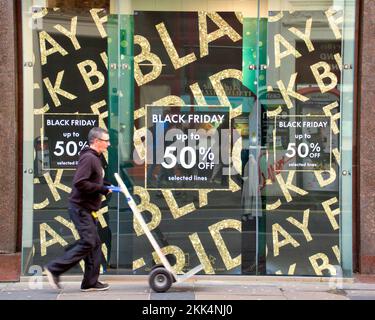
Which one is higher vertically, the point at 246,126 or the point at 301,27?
the point at 301,27

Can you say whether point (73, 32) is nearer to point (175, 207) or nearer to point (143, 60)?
point (143, 60)

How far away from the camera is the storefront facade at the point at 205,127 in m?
8.66

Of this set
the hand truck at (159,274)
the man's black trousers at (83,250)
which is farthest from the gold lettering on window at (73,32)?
Answer: the man's black trousers at (83,250)

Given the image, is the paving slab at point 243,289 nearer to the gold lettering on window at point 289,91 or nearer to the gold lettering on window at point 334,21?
the gold lettering on window at point 289,91

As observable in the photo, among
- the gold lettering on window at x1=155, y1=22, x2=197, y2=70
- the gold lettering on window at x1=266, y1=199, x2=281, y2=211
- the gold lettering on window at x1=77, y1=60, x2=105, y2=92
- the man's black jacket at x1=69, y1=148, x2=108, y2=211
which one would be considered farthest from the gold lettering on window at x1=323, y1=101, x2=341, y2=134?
the man's black jacket at x1=69, y1=148, x2=108, y2=211

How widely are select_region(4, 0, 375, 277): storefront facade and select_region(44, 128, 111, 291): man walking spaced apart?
841 millimetres

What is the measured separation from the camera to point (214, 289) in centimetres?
830

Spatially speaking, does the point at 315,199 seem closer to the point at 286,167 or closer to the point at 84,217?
the point at 286,167

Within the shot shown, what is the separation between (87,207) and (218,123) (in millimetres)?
1942

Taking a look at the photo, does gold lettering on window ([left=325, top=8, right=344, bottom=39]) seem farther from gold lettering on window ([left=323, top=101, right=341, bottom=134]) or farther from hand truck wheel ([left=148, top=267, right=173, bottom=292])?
hand truck wheel ([left=148, top=267, right=173, bottom=292])

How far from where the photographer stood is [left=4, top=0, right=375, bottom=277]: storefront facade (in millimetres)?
8656
